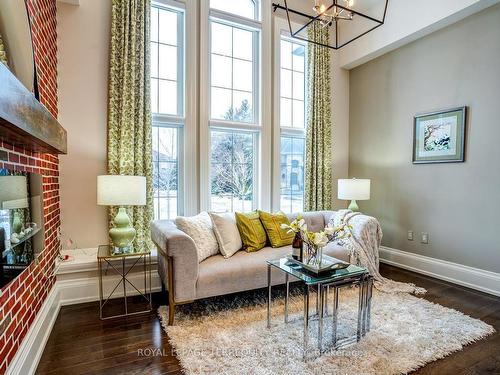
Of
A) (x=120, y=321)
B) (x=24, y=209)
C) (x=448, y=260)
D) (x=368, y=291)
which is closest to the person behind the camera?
(x=24, y=209)

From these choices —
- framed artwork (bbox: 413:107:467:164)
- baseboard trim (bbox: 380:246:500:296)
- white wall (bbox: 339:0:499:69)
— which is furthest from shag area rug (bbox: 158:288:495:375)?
white wall (bbox: 339:0:499:69)

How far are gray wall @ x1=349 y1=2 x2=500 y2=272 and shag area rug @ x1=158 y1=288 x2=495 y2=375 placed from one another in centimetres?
111

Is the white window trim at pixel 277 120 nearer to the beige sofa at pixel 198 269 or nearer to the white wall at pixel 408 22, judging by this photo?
the white wall at pixel 408 22

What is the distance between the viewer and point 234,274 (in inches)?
106

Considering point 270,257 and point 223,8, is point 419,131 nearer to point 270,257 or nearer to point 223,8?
point 270,257

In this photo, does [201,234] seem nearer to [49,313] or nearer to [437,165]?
[49,313]

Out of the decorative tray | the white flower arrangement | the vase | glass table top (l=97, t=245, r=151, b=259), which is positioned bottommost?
glass table top (l=97, t=245, r=151, b=259)

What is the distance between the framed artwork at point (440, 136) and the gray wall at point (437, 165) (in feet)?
0.26

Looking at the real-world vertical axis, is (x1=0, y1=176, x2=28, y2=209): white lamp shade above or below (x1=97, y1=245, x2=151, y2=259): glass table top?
above

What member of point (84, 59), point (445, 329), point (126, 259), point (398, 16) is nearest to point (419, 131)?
point (398, 16)

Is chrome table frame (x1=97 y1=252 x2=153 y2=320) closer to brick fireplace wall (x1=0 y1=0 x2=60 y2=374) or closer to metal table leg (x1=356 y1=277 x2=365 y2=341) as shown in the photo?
brick fireplace wall (x1=0 y1=0 x2=60 y2=374)

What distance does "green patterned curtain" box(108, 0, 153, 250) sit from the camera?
326 cm

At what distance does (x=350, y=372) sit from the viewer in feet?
6.06

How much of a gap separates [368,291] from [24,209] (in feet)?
7.75
